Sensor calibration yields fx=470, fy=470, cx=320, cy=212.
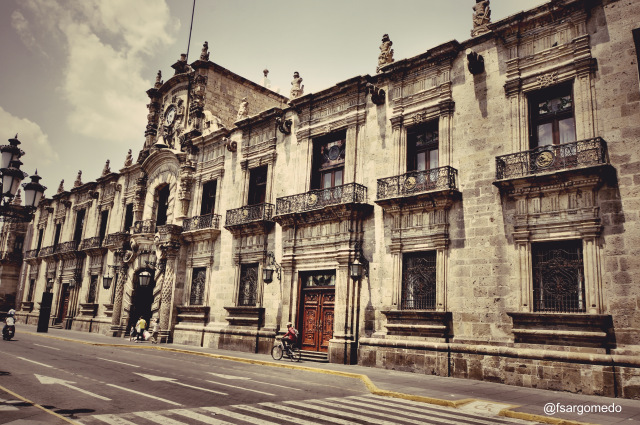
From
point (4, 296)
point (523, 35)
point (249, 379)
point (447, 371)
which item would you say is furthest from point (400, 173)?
point (4, 296)

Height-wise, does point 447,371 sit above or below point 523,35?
below

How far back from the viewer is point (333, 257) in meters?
17.3

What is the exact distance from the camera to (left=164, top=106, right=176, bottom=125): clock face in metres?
28.6

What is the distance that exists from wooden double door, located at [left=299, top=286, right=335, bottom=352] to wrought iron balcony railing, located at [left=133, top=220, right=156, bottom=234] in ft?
40.2

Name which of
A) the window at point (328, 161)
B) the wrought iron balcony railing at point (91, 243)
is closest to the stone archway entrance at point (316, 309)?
the window at point (328, 161)

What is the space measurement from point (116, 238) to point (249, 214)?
1243cm

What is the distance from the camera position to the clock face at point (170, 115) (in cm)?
2857

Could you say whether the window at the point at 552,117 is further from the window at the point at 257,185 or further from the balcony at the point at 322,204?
the window at the point at 257,185

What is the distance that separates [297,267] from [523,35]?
439 inches

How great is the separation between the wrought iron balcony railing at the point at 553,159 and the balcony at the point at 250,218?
9993 mm

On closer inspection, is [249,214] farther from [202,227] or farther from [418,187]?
[418,187]

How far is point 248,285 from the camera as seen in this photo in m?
20.6

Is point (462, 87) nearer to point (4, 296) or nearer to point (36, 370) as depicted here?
point (36, 370)

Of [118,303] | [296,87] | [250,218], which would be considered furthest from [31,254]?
[296,87]
